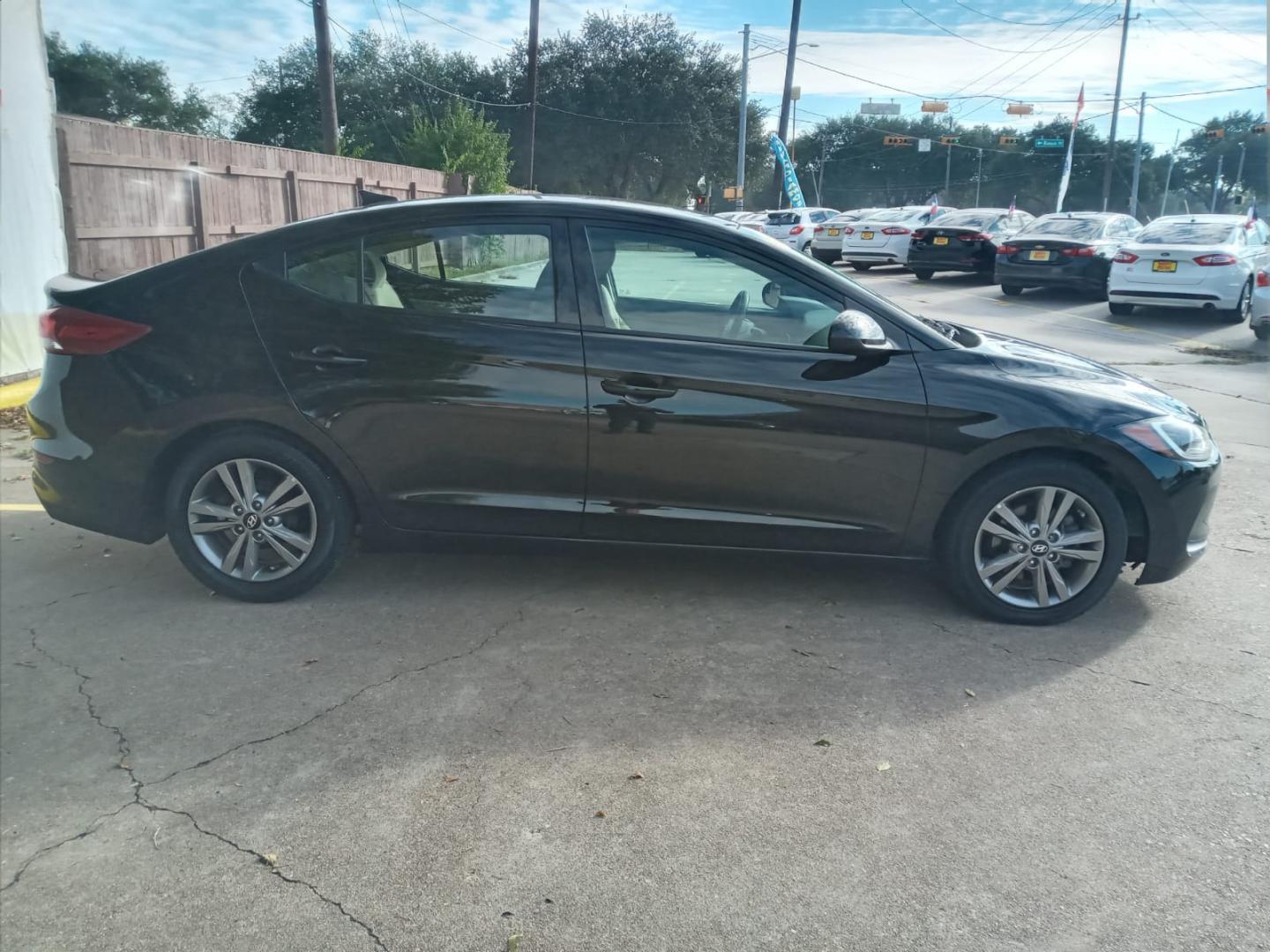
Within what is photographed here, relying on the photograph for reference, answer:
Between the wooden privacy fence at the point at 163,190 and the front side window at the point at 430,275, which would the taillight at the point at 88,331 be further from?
the wooden privacy fence at the point at 163,190

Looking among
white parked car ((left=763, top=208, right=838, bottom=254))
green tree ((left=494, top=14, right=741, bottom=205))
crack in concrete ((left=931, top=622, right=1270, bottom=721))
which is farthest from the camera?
green tree ((left=494, top=14, right=741, bottom=205))

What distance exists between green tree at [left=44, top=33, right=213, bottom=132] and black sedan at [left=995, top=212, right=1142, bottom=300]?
35.7 m

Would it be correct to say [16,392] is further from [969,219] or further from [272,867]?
[969,219]

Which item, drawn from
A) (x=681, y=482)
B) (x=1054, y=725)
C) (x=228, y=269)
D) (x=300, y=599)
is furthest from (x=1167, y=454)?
(x=228, y=269)

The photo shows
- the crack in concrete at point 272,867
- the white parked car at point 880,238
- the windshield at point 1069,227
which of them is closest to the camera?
the crack in concrete at point 272,867

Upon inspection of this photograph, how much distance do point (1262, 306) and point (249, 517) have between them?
12.4 meters

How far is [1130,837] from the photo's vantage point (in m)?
2.83

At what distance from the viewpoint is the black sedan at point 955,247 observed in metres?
21.3

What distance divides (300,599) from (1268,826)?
358cm

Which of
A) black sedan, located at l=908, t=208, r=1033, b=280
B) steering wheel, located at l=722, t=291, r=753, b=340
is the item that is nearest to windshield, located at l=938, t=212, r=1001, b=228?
black sedan, located at l=908, t=208, r=1033, b=280

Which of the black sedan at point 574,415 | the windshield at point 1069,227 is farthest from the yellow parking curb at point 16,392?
the windshield at point 1069,227

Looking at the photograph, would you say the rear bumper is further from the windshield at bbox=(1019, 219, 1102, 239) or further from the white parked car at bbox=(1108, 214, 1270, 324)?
the white parked car at bbox=(1108, 214, 1270, 324)

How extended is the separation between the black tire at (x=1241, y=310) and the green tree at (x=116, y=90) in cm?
3944

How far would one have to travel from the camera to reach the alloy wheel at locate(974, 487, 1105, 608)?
4148mm
